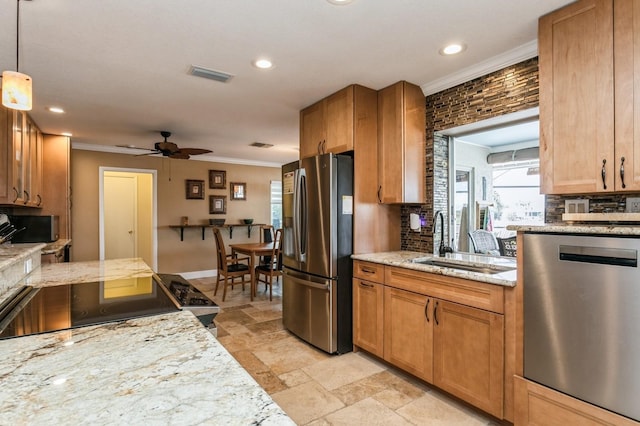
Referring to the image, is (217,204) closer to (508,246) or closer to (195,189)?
(195,189)

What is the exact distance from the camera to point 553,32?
1921 mm

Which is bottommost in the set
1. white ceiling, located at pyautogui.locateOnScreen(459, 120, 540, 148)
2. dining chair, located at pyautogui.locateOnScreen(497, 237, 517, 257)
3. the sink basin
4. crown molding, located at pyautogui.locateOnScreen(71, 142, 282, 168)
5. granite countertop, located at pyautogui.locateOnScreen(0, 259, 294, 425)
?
the sink basin

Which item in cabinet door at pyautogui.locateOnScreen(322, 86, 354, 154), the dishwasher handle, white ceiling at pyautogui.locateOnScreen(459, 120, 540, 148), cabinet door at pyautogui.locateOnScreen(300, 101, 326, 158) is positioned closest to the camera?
the dishwasher handle

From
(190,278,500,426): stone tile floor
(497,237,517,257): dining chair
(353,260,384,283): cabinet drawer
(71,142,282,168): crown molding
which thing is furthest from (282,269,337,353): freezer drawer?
(71,142,282,168): crown molding

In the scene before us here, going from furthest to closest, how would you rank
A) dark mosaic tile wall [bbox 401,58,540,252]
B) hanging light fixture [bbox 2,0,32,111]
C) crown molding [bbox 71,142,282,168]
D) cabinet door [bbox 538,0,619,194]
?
crown molding [bbox 71,142,282,168], dark mosaic tile wall [bbox 401,58,540,252], cabinet door [bbox 538,0,619,194], hanging light fixture [bbox 2,0,32,111]

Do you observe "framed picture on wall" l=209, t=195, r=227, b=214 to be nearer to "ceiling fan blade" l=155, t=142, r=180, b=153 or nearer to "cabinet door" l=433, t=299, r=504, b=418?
"ceiling fan blade" l=155, t=142, r=180, b=153

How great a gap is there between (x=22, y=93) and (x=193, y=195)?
16.0 ft

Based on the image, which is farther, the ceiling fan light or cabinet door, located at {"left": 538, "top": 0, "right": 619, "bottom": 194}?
cabinet door, located at {"left": 538, "top": 0, "right": 619, "bottom": 194}

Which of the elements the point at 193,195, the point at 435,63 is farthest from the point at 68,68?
the point at 193,195

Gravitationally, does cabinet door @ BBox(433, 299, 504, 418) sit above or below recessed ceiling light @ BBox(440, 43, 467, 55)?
below

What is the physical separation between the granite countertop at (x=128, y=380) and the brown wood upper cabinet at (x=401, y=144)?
2282 mm

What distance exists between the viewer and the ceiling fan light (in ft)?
5.14

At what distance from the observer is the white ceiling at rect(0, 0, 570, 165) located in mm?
1905

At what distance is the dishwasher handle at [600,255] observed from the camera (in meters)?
1.45
